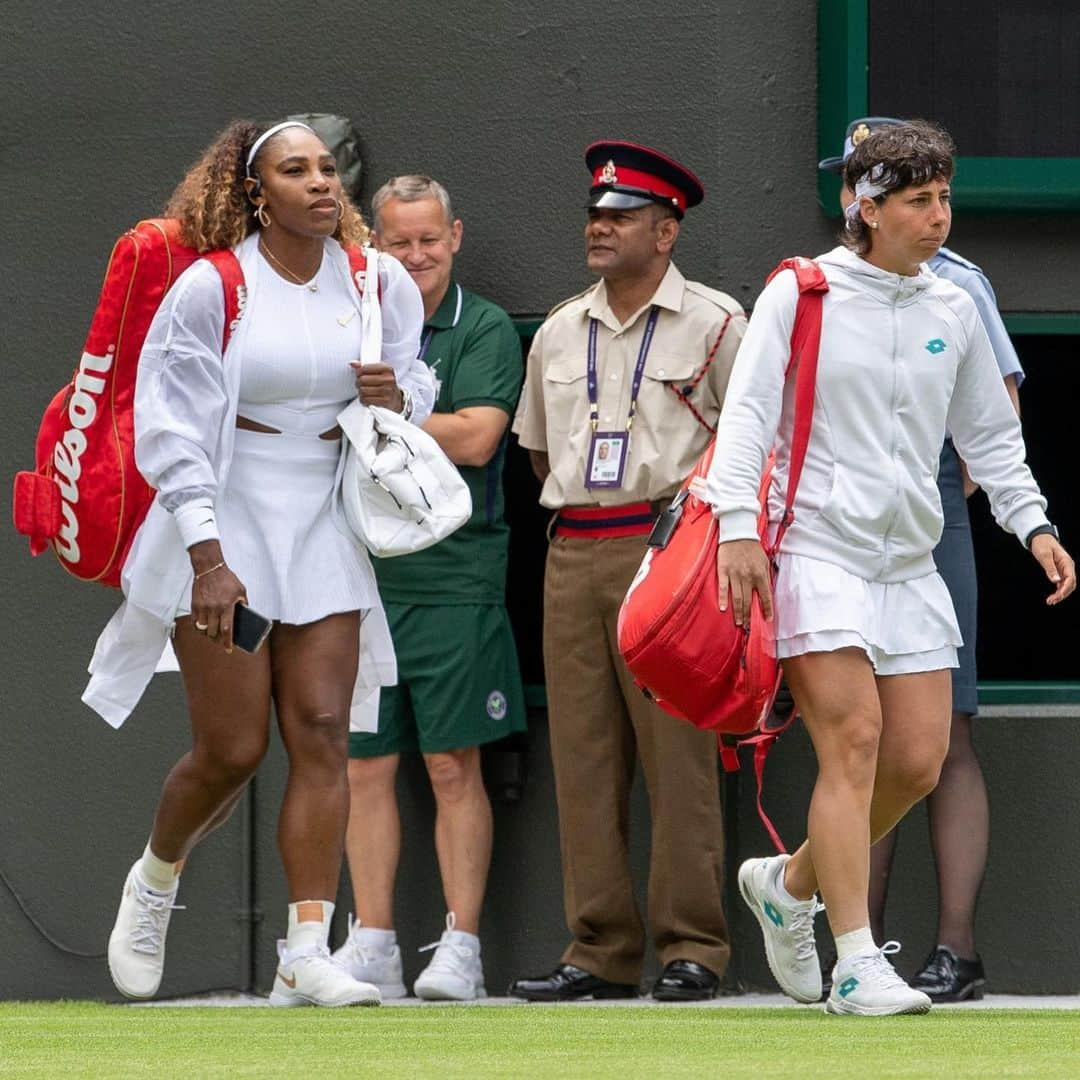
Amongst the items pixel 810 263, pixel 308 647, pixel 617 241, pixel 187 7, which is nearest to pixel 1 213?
pixel 187 7

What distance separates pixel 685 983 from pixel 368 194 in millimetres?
2704

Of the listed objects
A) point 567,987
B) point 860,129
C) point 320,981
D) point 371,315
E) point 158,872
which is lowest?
point 567,987

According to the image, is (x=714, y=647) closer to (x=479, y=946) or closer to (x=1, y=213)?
(x=479, y=946)

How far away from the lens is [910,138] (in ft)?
18.2

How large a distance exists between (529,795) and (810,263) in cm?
249

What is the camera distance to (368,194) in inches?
304

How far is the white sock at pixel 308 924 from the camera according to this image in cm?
593

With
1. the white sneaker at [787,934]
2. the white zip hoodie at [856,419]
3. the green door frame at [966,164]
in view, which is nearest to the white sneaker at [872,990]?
the white sneaker at [787,934]

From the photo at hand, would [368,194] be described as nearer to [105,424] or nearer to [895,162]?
[105,424]

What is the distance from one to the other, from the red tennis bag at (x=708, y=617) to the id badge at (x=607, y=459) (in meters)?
1.33

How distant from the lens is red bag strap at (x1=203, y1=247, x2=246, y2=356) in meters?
5.86

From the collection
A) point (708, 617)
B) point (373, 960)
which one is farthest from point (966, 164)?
point (373, 960)

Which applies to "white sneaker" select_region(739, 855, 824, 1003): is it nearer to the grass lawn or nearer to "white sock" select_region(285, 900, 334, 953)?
the grass lawn

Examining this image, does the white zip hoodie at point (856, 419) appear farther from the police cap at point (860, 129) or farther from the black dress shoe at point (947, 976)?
the black dress shoe at point (947, 976)
